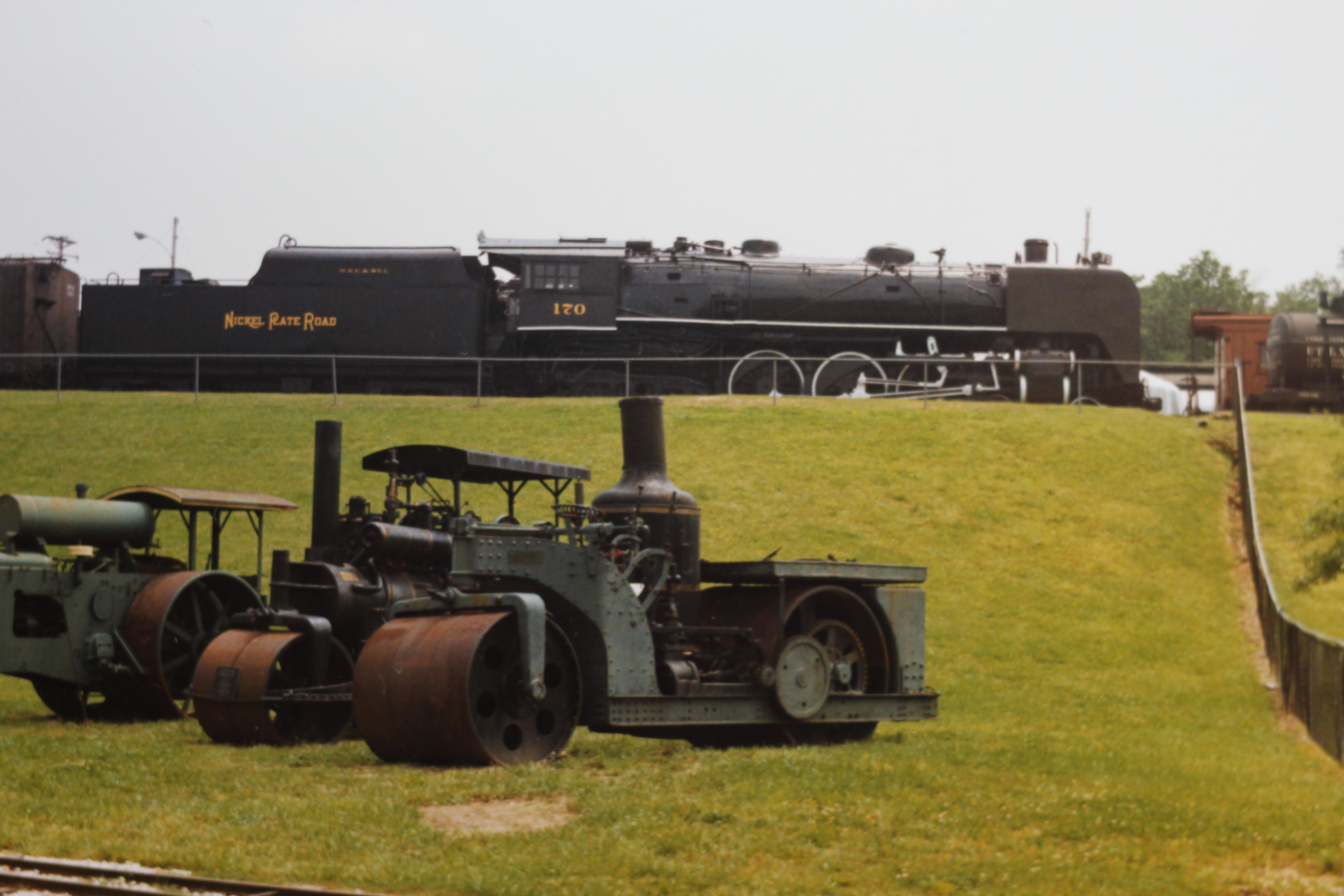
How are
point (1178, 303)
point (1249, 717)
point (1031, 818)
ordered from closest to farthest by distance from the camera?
1. point (1031, 818)
2. point (1249, 717)
3. point (1178, 303)

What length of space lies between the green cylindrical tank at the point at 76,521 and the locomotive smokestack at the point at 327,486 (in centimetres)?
159

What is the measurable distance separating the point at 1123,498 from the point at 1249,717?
783 centimetres

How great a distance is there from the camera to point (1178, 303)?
79688mm

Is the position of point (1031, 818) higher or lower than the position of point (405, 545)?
lower

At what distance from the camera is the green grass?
1686cm

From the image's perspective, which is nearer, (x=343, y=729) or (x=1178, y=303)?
(x=343, y=729)

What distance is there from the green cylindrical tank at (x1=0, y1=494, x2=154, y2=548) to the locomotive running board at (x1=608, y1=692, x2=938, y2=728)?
5.88 m

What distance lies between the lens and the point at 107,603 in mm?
12250

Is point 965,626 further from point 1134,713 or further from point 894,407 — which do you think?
point 894,407

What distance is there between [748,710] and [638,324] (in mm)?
16886

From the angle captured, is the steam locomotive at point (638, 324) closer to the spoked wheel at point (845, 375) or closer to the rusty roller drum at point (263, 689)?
the spoked wheel at point (845, 375)

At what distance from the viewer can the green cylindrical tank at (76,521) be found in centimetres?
1178

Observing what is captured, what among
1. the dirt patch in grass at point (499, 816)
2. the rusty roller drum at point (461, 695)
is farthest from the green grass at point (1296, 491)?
the dirt patch in grass at point (499, 816)

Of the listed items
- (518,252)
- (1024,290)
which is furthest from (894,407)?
(518,252)
